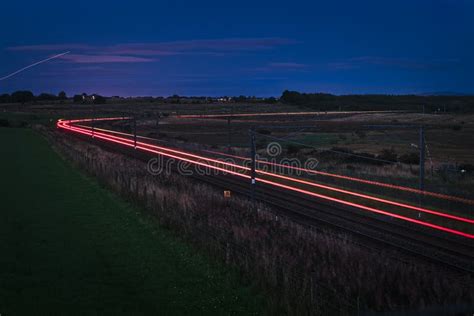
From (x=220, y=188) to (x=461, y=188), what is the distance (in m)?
9.56

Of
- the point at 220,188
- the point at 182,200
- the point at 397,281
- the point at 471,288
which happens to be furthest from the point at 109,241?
the point at 220,188

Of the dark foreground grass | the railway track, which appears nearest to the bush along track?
the dark foreground grass

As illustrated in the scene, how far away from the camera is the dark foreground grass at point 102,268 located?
28.6ft

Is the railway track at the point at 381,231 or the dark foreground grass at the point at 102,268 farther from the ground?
the dark foreground grass at the point at 102,268

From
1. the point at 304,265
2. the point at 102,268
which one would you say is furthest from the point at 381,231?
the point at 102,268

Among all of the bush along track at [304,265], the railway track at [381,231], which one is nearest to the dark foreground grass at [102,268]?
the bush along track at [304,265]

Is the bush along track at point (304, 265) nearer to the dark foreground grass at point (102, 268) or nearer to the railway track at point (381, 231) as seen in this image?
the dark foreground grass at point (102, 268)

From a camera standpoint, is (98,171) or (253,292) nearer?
(253,292)

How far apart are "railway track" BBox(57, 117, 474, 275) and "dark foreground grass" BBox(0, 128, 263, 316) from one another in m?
4.39

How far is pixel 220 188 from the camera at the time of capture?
2405 cm

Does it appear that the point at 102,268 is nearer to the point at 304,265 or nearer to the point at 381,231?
the point at 304,265

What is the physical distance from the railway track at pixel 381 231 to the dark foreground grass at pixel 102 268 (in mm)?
4390

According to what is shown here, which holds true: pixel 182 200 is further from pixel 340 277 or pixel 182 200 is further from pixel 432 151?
pixel 432 151

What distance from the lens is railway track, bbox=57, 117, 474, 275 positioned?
12.6m
